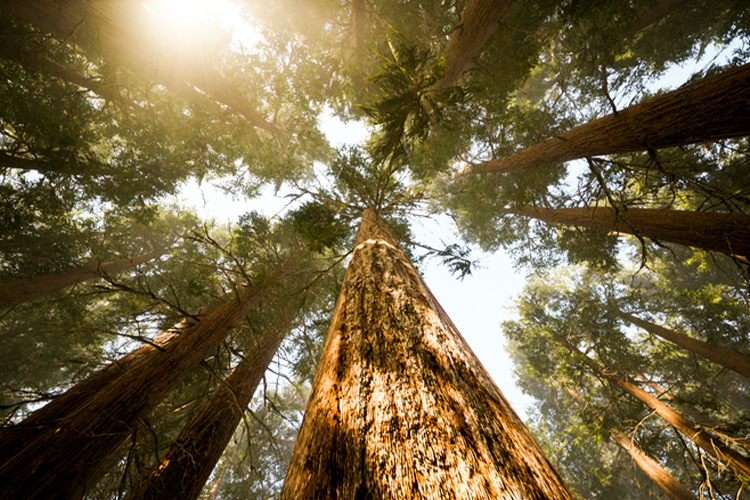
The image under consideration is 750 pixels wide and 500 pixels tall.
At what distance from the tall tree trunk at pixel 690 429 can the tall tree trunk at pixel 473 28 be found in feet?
26.9

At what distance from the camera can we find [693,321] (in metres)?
9.68

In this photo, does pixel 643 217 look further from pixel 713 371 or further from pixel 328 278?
pixel 713 371

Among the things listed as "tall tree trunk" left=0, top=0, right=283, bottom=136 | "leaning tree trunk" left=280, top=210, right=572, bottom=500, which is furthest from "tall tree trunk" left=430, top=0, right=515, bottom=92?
"tall tree trunk" left=0, top=0, right=283, bottom=136

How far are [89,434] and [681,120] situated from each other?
23.7 ft

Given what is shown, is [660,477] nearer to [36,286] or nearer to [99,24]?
[99,24]

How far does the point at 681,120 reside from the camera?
291 cm

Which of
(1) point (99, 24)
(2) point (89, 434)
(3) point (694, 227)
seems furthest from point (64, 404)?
(3) point (694, 227)

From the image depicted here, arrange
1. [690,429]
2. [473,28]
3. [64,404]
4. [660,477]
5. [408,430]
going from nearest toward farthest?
[408,430], [64,404], [473,28], [690,429], [660,477]

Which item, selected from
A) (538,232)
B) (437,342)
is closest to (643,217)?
(538,232)

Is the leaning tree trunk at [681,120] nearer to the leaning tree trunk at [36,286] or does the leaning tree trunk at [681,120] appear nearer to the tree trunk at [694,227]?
the tree trunk at [694,227]

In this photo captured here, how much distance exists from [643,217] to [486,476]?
6701mm

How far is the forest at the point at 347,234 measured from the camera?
0.91 meters

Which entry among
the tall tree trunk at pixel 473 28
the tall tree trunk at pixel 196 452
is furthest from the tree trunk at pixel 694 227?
the tall tree trunk at pixel 196 452

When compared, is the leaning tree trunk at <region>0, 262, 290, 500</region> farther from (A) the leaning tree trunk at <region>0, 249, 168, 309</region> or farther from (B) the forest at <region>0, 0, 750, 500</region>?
(A) the leaning tree trunk at <region>0, 249, 168, 309</region>
